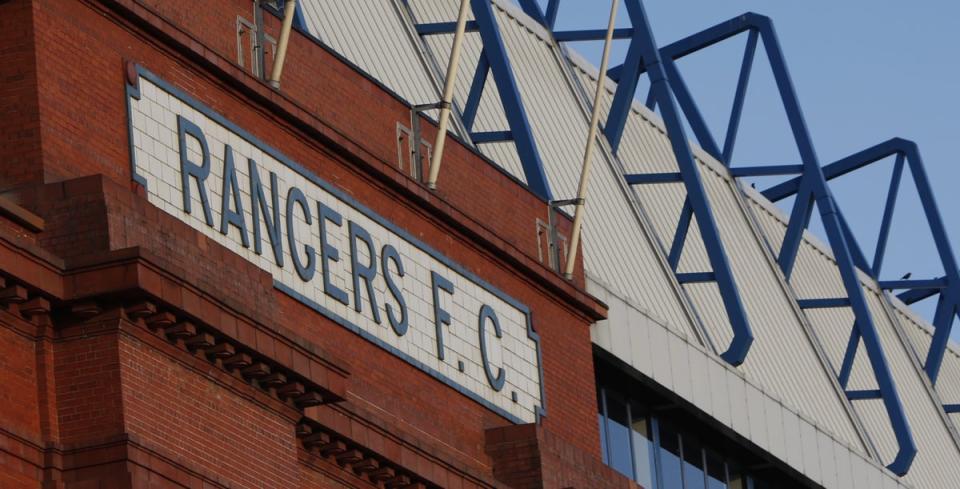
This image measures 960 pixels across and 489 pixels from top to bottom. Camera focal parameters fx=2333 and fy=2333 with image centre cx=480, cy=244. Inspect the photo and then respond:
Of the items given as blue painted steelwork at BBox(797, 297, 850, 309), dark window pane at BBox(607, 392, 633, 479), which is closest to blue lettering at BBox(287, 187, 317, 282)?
dark window pane at BBox(607, 392, 633, 479)

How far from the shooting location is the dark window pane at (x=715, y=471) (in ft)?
127

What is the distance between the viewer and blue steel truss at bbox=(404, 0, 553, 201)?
34.8 metres

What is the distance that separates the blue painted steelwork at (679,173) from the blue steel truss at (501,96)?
4531 mm

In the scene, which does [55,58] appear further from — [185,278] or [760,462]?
[760,462]

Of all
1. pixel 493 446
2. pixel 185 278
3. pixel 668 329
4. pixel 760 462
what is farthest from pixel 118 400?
pixel 760 462

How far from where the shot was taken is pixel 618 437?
35.5 meters

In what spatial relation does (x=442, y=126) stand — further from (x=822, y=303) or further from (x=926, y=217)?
(x=926, y=217)

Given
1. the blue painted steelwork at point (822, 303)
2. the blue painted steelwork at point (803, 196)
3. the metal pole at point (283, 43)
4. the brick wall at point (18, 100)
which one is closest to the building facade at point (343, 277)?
the brick wall at point (18, 100)

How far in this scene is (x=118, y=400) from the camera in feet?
67.9

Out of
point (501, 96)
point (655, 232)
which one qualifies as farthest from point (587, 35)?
point (501, 96)

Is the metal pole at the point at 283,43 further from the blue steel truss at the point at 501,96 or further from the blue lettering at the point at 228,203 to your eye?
the blue steel truss at the point at 501,96

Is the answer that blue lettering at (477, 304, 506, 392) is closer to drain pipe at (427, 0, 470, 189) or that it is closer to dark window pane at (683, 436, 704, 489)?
drain pipe at (427, 0, 470, 189)

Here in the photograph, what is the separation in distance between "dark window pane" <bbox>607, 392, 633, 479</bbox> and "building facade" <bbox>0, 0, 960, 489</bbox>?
0.21 ft

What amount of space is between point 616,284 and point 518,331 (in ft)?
26.0
